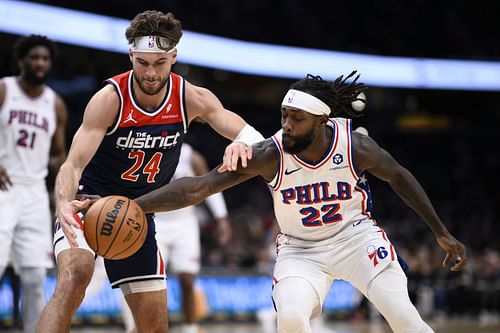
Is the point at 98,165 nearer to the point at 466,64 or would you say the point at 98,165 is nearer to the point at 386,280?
the point at 386,280

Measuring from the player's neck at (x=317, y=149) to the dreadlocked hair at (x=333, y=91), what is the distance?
231 millimetres

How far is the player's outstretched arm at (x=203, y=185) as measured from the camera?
480 cm

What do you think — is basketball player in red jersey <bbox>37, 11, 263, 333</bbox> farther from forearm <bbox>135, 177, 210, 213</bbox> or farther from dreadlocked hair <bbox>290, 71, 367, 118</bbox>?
dreadlocked hair <bbox>290, 71, 367, 118</bbox>

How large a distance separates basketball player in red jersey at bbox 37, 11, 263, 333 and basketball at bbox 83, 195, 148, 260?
13 centimetres

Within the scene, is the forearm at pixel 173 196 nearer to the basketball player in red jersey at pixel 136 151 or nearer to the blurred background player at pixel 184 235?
the basketball player in red jersey at pixel 136 151

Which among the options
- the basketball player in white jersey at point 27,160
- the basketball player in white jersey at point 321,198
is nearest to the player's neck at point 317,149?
the basketball player in white jersey at point 321,198

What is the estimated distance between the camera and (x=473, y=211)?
21.3 metres

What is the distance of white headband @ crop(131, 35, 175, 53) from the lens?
4.88 m

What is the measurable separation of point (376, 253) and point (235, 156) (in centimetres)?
107

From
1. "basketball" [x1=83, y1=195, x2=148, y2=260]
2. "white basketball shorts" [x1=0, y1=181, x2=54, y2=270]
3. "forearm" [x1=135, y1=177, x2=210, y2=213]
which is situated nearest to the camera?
"basketball" [x1=83, y1=195, x2=148, y2=260]

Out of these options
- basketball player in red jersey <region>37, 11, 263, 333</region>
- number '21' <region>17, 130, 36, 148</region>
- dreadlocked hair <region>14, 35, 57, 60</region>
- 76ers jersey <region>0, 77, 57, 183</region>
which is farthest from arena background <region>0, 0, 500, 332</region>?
basketball player in red jersey <region>37, 11, 263, 333</region>

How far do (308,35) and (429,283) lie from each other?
7142 millimetres

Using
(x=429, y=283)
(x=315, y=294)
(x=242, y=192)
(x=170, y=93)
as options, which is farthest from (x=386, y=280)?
(x=242, y=192)

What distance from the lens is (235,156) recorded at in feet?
15.6
